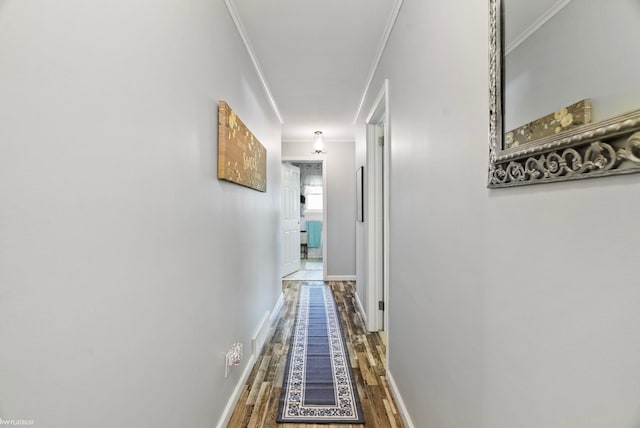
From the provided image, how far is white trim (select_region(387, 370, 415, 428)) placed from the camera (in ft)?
5.43

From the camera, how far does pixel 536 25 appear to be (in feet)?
2.20

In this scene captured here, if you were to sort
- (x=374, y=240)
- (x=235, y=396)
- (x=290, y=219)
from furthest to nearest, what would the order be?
1. (x=290, y=219)
2. (x=374, y=240)
3. (x=235, y=396)

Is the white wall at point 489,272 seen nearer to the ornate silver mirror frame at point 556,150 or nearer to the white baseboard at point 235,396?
the ornate silver mirror frame at point 556,150

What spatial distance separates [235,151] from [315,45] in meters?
1.13

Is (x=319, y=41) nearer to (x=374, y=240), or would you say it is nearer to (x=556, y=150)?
(x=374, y=240)

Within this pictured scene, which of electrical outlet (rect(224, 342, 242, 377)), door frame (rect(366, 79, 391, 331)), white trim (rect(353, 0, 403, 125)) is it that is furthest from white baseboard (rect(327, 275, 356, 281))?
electrical outlet (rect(224, 342, 242, 377))

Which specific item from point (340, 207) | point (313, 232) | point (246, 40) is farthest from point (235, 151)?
point (313, 232)

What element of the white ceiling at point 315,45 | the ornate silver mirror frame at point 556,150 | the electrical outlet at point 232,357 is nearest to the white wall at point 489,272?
the ornate silver mirror frame at point 556,150

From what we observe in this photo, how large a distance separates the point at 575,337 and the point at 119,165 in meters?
1.12

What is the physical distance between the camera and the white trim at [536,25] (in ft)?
2.01

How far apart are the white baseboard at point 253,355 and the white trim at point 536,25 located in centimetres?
201

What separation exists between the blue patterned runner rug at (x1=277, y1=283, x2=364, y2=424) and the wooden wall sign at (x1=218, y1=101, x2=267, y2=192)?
1.44 meters

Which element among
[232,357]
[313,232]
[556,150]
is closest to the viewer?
[556,150]

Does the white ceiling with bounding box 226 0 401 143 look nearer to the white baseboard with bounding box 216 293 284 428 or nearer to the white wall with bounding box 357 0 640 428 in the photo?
the white wall with bounding box 357 0 640 428
